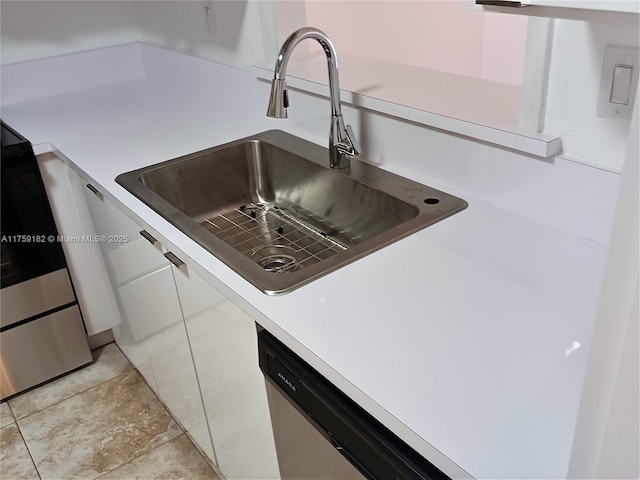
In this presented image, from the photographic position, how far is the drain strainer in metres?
1.50

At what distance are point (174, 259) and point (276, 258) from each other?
0.28 m

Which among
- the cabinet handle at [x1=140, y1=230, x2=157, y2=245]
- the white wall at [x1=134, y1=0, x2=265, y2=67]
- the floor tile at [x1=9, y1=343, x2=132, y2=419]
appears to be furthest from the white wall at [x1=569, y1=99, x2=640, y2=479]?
the floor tile at [x1=9, y1=343, x2=132, y2=419]

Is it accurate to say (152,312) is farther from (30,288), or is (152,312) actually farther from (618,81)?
(618,81)

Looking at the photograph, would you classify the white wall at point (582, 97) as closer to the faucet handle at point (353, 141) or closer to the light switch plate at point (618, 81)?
the light switch plate at point (618, 81)

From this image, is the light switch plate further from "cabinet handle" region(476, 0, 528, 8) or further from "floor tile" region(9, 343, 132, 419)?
"floor tile" region(9, 343, 132, 419)

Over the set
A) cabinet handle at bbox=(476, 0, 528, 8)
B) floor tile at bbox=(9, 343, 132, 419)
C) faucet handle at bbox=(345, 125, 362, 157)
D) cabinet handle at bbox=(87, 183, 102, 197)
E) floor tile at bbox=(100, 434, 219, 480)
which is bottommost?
floor tile at bbox=(100, 434, 219, 480)

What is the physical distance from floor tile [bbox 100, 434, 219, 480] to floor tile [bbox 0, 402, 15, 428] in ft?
1.57

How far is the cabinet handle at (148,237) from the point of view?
142 cm

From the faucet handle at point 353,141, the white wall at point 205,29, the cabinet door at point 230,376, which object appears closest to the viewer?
the cabinet door at point 230,376

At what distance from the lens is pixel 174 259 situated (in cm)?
135

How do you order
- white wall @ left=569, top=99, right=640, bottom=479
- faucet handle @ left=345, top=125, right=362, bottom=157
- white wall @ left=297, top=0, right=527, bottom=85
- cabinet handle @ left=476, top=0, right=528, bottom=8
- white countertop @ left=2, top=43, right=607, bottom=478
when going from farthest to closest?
white wall @ left=297, top=0, right=527, bottom=85
faucet handle @ left=345, top=125, right=362, bottom=157
white countertop @ left=2, top=43, right=607, bottom=478
cabinet handle @ left=476, top=0, right=528, bottom=8
white wall @ left=569, top=99, right=640, bottom=479

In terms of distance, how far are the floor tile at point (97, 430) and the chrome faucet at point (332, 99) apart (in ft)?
3.56

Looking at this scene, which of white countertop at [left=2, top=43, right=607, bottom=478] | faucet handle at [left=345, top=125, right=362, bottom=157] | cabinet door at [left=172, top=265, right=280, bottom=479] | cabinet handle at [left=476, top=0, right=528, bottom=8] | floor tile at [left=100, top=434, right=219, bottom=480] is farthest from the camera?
floor tile at [left=100, top=434, right=219, bottom=480]

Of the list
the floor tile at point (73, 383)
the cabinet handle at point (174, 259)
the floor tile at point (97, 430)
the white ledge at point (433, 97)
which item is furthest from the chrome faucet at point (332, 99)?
the floor tile at point (73, 383)
